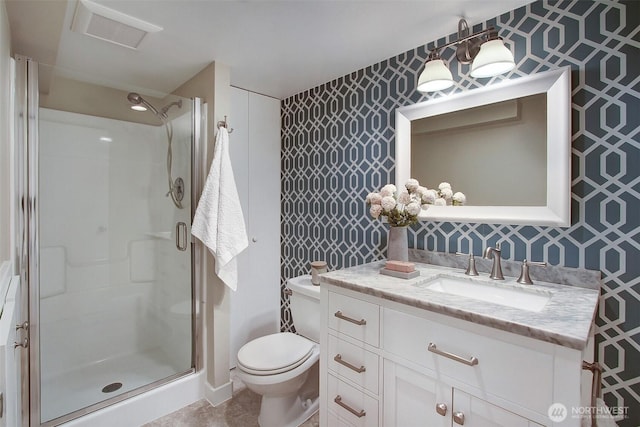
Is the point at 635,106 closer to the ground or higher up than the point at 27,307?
higher up

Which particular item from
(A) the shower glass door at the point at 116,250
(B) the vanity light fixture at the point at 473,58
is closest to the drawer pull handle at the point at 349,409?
(A) the shower glass door at the point at 116,250

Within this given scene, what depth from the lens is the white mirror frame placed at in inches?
50.9

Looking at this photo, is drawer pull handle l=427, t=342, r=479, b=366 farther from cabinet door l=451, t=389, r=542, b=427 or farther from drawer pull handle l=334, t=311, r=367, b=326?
drawer pull handle l=334, t=311, r=367, b=326

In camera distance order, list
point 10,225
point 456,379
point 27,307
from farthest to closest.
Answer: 1. point 27,307
2. point 10,225
3. point 456,379

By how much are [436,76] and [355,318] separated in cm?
125

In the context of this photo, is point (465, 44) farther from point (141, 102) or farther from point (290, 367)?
point (141, 102)

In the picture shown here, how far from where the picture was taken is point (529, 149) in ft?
4.60

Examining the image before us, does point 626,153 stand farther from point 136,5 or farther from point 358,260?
point 136,5

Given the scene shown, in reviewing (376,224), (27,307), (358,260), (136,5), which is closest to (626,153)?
(376,224)

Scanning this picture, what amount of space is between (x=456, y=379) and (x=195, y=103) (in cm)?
209

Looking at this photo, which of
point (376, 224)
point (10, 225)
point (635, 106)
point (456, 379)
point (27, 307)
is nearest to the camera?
point (456, 379)

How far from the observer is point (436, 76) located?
1.55 meters

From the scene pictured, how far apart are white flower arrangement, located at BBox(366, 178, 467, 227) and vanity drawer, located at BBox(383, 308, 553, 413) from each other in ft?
1.74

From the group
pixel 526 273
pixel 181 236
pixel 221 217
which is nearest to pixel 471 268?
pixel 526 273
